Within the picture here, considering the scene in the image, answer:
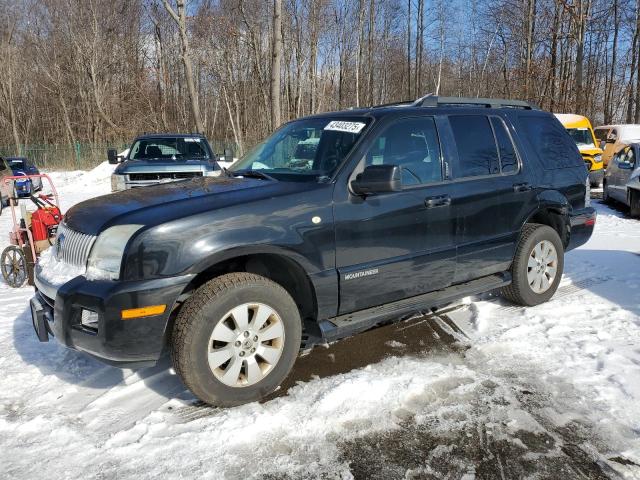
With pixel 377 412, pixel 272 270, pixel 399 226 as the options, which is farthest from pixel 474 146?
pixel 377 412

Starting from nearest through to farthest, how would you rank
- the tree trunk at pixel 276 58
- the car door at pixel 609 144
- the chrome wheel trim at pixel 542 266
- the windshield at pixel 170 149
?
the chrome wheel trim at pixel 542 266, the windshield at pixel 170 149, the tree trunk at pixel 276 58, the car door at pixel 609 144

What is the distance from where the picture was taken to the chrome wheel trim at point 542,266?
494 centimetres

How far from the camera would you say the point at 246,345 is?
10.7 feet

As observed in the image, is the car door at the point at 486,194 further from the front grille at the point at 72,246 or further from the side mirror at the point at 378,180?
the front grille at the point at 72,246

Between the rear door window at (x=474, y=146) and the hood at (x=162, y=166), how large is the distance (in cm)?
648

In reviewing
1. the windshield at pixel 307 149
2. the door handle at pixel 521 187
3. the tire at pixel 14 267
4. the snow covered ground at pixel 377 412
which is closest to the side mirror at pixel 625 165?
the snow covered ground at pixel 377 412

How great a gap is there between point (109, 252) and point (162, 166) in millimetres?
7110

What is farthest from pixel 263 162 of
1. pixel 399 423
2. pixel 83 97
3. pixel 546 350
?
pixel 83 97

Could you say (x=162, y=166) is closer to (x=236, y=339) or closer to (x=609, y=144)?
(x=236, y=339)

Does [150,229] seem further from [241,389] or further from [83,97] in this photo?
[83,97]

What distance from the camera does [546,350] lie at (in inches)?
159

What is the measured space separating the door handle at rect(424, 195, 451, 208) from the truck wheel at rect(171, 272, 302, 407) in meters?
1.35

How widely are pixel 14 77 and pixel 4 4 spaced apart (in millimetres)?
5023

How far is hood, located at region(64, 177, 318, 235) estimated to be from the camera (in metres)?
3.12
